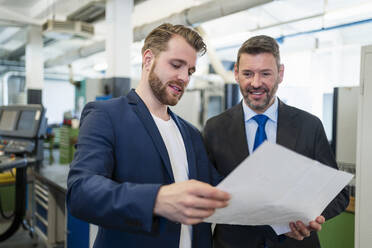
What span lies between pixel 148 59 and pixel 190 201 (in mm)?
588

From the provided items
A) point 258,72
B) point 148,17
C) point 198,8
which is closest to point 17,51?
point 148,17

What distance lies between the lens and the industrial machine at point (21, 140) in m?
2.75

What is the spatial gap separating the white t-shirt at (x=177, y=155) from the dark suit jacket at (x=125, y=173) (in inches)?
0.7

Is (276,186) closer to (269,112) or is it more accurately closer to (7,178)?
(269,112)

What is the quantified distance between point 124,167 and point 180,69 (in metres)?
0.34

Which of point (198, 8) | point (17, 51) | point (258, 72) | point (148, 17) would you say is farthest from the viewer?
point (17, 51)

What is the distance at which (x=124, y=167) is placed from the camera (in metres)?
0.88

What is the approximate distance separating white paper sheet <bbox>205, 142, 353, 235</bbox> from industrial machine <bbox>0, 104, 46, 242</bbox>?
2.37 metres

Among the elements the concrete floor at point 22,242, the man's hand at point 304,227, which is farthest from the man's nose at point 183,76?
the concrete floor at point 22,242

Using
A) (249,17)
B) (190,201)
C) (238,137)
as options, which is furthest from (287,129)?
(249,17)

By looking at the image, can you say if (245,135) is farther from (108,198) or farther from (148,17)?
(148,17)

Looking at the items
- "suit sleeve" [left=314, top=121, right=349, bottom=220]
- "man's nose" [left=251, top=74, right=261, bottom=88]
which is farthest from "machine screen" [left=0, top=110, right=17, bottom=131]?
"suit sleeve" [left=314, top=121, right=349, bottom=220]

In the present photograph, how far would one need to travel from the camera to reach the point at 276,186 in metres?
0.63

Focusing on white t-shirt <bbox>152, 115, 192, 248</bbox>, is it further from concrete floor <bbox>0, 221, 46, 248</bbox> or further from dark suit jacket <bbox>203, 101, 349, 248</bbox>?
concrete floor <bbox>0, 221, 46, 248</bbox>
